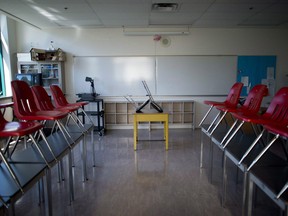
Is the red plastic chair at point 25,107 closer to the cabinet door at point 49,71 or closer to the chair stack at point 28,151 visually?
the chair stack at point 28,151

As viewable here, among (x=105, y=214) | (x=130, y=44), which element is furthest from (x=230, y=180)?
(x=130, y=44)

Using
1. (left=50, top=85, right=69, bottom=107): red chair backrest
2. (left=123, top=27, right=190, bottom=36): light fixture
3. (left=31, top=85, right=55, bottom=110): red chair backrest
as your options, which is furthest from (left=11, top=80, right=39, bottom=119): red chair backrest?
(left=123, top=27, right=190, bottom=36): light fixture

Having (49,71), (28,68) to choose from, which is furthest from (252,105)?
(28,68)

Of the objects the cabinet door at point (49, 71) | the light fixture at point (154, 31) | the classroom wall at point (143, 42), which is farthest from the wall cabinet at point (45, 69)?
the light fixture at point (154, 31)

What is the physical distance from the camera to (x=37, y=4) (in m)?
3.99

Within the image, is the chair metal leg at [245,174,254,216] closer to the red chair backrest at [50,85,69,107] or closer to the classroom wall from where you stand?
the red chair backrest at [50,85,69,107]

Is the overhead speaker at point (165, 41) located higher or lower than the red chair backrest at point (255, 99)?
higher

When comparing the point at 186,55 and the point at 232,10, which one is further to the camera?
the point at 186,55

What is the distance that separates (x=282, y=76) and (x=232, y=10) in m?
3.03

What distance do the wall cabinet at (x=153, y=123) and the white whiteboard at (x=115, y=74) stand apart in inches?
14.7

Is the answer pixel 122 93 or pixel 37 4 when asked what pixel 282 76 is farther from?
pixel 37 4

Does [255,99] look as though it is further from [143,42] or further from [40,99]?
[143,42]

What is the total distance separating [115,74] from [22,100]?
151 inches

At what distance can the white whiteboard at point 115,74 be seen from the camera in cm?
603
